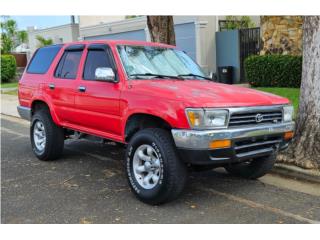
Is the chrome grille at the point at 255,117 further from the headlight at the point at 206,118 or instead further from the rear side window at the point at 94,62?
the rear side window at the point at 94,62

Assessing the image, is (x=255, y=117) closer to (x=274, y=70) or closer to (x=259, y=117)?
(x=259, y=117)

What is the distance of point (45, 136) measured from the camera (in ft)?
22.5

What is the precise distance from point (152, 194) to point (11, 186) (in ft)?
6.77

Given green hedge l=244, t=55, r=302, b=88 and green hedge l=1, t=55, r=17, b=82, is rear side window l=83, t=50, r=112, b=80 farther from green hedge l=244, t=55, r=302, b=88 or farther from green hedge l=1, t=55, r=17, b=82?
green hedge l=1, t=55, r=17, b=82

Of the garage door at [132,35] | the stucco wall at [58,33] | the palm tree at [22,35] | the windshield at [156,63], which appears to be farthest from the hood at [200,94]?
the palm tree at [22,35]

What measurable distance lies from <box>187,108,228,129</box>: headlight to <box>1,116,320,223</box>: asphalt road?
3.13ft

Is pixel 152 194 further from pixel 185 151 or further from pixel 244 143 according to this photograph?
pixel 244 143

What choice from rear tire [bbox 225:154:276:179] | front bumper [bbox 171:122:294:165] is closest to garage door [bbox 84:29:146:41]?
rear tire [bbox 225:154:276:179]

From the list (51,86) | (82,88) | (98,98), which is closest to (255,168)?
(98,98)

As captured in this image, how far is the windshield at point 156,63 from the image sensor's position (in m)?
5.54

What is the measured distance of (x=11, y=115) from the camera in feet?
43.6

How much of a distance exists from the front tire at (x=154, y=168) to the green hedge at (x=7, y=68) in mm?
21919

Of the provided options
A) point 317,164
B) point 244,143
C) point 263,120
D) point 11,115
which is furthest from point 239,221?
point 11,115

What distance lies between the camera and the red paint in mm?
4602
